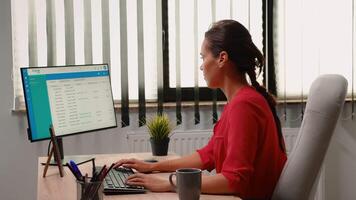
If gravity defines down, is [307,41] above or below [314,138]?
above

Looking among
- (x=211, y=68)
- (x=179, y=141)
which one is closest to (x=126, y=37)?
(x=179, y=141)

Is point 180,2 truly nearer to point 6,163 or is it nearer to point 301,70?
point 301,70

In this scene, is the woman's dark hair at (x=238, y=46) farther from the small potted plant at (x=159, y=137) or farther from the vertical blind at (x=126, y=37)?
the vertical blind at (x=126, y=37)

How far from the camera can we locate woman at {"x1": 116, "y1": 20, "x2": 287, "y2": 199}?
150 centimetres

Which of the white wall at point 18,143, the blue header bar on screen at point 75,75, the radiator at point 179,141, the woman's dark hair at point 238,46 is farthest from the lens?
the radiator at point 179,141

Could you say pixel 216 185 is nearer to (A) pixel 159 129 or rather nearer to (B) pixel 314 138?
(B) pixel 314 138

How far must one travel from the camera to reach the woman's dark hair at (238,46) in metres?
1.69

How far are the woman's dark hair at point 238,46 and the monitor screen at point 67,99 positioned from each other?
2.22 feet

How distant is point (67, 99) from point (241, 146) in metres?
0.88

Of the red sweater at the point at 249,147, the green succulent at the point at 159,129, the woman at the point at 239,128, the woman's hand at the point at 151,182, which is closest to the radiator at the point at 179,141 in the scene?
the green succulent at the point at 159,129

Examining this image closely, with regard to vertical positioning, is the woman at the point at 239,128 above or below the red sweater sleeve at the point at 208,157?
above

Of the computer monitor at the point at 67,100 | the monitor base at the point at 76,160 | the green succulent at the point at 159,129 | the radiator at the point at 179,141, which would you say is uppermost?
the computer monitor at the point at 67,100

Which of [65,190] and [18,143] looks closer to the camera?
[65,190]

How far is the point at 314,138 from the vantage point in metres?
1.57
